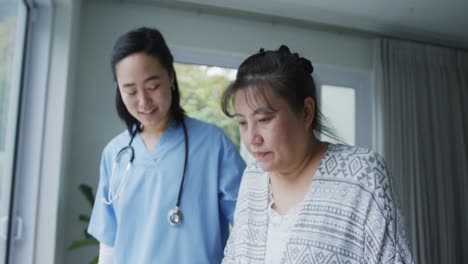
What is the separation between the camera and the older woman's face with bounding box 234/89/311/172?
868 millimetres

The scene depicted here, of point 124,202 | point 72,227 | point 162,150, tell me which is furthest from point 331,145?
point 72,227

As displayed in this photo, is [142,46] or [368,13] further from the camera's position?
[368,13]

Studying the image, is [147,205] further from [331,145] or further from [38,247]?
[38,247]

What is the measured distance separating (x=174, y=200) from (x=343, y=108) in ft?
8.38

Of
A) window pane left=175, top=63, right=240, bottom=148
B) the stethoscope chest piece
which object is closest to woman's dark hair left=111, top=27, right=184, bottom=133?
the stethoscope chest piece

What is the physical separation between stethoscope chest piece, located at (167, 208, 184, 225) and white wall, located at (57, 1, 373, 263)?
1.30 meters

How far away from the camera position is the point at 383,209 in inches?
30.7

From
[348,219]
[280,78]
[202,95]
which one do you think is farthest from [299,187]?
[202,95]

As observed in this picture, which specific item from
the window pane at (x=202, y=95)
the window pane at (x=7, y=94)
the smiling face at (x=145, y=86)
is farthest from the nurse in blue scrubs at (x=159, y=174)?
the window pane at (x=202, y=95)

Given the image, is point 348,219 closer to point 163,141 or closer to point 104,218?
point 163,141

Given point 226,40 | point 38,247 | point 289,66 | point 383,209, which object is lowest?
point 38,247

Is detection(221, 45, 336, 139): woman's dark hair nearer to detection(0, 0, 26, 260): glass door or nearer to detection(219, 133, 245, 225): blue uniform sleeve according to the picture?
detection(219, 133, 245, 225): blue uniform sleeve

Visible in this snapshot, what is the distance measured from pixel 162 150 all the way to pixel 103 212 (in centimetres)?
30

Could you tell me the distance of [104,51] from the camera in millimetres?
2551
